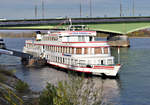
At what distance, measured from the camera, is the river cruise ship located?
39719 mm

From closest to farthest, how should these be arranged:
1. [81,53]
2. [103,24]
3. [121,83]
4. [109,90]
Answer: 1. [109,90]
2. [121,83]
3. [81,53]
4. [103,24]

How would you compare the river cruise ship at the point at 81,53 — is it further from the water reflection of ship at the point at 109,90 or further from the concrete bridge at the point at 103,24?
the concrete bridge at the point at 103,24

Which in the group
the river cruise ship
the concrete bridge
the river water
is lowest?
the river water

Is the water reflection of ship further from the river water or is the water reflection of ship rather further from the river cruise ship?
the river cruise ship

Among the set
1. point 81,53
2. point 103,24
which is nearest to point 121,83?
point 81,53

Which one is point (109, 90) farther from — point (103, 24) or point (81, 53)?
point (103, 24)

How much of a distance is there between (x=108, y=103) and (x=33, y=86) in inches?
437

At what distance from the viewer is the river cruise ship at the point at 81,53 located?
39719mm

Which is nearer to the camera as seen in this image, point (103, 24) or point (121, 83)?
point (121, 83)

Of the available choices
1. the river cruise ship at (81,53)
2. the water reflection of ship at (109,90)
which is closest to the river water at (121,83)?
the water reflection of ship at (109,90)

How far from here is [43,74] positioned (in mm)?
45438

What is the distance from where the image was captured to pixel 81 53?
4212cm

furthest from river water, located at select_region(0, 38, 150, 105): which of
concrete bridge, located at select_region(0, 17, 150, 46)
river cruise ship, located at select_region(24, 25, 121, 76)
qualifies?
concrete bridge, located at select_region(0, 17, 150, 46)

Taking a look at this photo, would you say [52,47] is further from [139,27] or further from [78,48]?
[139,27]
